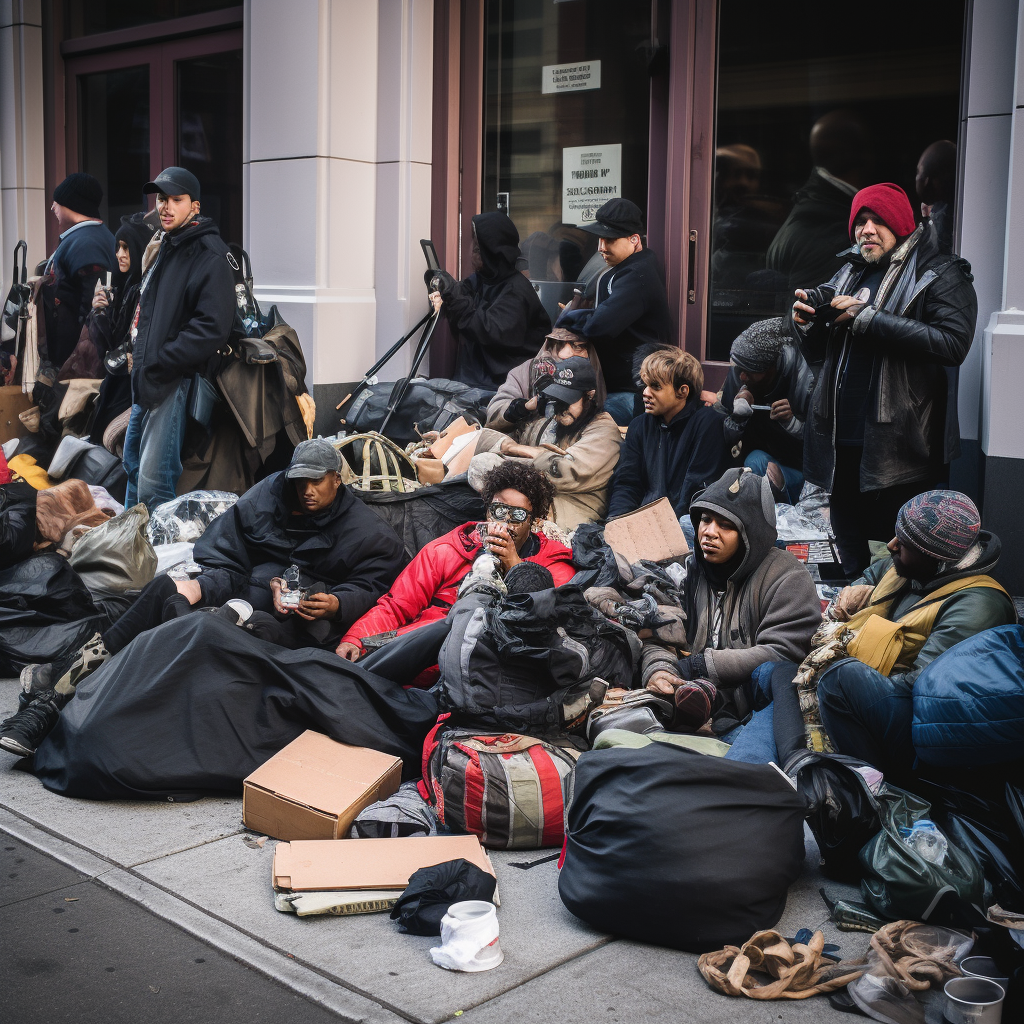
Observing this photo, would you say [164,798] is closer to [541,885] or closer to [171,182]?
[541,885]

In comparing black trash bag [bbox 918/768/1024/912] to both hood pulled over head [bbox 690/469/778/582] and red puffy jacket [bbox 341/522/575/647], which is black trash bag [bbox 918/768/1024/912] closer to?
hood pulled over head [bbox 690/469/778/582]

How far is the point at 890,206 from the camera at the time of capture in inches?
225

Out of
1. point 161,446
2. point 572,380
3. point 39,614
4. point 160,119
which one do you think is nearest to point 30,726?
→ point 39,614

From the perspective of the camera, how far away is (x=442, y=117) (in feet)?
29.1

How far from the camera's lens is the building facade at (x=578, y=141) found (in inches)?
248

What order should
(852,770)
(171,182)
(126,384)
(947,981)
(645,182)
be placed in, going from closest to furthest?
(947,981) < (852,770) < (171,182) < (645,182) < (126,384)

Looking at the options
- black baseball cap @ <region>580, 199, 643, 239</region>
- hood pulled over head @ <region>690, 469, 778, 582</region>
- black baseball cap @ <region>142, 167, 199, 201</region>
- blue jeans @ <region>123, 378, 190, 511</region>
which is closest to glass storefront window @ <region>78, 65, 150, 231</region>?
black baseball cap @ <region>142, 167, 199, 201</region>

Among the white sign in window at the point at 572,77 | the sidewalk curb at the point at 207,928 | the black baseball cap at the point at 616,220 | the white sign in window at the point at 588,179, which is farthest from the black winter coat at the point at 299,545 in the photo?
the white sign in window at the point at 572,77

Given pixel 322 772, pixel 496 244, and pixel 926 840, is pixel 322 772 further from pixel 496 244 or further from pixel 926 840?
pixel 496 244

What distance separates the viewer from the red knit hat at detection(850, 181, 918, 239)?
18.8 ft

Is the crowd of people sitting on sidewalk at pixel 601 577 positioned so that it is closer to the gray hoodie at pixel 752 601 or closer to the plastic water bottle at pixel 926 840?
the gray hoodie at pixel 752 601

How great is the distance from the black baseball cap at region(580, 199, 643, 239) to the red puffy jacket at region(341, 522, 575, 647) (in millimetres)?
2468

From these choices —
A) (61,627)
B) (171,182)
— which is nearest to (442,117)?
(171,182)

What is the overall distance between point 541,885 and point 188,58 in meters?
8.99
